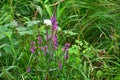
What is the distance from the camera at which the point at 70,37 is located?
2494 mm

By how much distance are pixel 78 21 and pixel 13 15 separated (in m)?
0.50

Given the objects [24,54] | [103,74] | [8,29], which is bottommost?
[103,74]

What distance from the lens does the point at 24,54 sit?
2201 millimetres

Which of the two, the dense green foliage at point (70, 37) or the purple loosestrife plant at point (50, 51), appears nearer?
the purple loosestrife plant at point (50, 51)

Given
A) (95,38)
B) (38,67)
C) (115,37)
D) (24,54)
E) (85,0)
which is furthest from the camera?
(85,0)

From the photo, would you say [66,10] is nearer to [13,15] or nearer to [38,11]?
[38,11]

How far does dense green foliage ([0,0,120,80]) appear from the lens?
2.13m

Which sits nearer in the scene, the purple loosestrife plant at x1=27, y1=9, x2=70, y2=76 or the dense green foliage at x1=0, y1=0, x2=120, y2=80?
the purple loosestrife plant at x1=27, y1=9, x2=70, y2=76

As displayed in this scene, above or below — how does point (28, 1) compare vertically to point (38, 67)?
above

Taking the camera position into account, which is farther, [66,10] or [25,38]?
[66,10]

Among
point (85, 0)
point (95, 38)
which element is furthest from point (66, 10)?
point (95, 38)

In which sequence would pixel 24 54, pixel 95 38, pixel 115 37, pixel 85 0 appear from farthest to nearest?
A: 1. pixel 85 0
2. pixel 95 38
3. pixel 115 37
4. pixel 24 54

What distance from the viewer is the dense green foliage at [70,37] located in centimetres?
213

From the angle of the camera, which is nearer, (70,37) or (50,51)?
(50,51)
